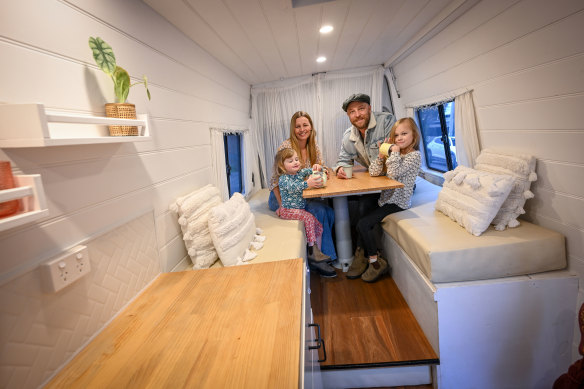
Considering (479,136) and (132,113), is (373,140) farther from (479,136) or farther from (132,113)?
(132,113)

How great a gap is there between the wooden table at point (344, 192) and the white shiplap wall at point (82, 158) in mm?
1096

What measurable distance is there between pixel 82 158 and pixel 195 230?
0.82m

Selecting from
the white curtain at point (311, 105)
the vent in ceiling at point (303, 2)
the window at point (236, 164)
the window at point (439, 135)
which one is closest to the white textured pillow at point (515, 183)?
the window at point (439, 135)

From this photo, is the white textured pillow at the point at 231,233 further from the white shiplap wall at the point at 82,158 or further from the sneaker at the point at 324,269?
the sneaker at the point at 324,269

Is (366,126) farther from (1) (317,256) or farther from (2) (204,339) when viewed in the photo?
(2) (204,339)

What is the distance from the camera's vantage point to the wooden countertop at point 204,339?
83 centimetres

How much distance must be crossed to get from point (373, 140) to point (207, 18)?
2019mm

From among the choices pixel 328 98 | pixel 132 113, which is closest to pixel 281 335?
pixel 132 113

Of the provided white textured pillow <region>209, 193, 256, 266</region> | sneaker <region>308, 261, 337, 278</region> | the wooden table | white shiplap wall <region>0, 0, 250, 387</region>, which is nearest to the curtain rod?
the wooden table

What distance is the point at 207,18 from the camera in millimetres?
1996

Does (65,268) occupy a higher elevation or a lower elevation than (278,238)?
higher

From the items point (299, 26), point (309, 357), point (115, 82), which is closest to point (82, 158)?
point (115, 82)

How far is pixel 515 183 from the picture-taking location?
70.6 inches

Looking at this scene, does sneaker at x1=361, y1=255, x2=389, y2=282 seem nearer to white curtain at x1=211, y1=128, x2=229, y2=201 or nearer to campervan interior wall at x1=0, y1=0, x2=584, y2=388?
campervan interior wall at x1=0, y1=0, x2=584, y2=388
